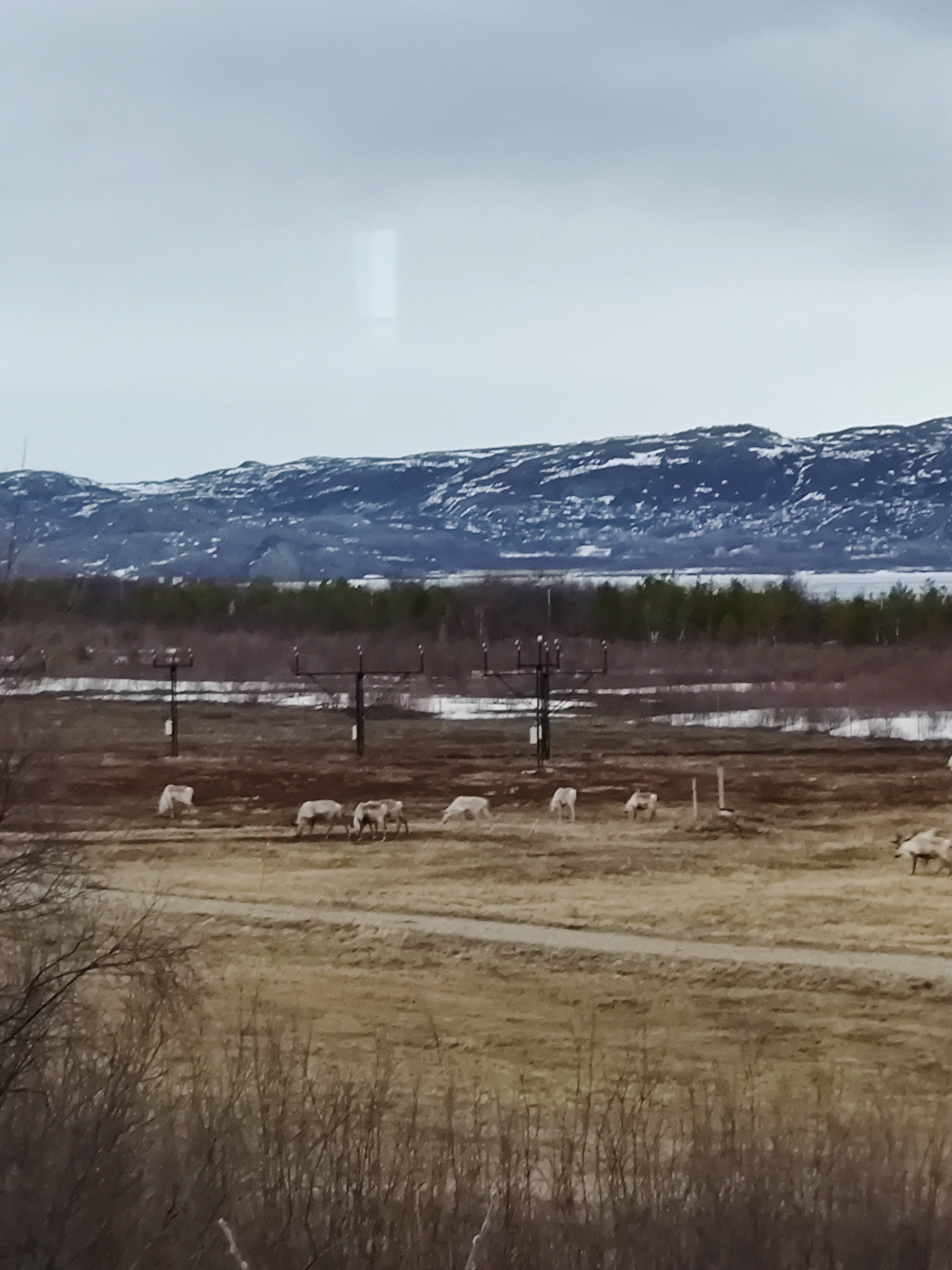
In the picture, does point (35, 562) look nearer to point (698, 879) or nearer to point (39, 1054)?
point (39, 1054)

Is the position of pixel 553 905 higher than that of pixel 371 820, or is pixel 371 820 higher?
pixel 371 820

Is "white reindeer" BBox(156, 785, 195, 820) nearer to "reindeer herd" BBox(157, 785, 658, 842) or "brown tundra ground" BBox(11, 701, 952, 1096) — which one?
"reindeer herd" BBox(157, 785, 658, 842)

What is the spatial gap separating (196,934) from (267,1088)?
10.2 metres

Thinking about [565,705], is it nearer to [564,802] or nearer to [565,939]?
[564,802]

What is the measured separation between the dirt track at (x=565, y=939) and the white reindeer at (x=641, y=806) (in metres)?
9.76

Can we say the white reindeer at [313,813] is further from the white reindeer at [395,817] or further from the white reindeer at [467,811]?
the white reindeer at [467,811]

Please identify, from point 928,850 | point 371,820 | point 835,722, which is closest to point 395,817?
point 371,820

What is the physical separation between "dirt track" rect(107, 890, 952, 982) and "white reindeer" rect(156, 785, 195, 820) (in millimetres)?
8709

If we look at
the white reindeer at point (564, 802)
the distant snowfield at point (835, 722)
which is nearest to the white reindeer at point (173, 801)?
the white reindeer at point (564, 802)

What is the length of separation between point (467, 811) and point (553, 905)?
28.6ft

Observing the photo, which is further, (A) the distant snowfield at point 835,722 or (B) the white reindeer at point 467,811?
(A) the distant snowfield at point 835,722

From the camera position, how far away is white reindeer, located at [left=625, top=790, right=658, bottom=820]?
35469mm

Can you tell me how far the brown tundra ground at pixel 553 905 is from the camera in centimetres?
2062

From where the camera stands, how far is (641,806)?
3572cm
